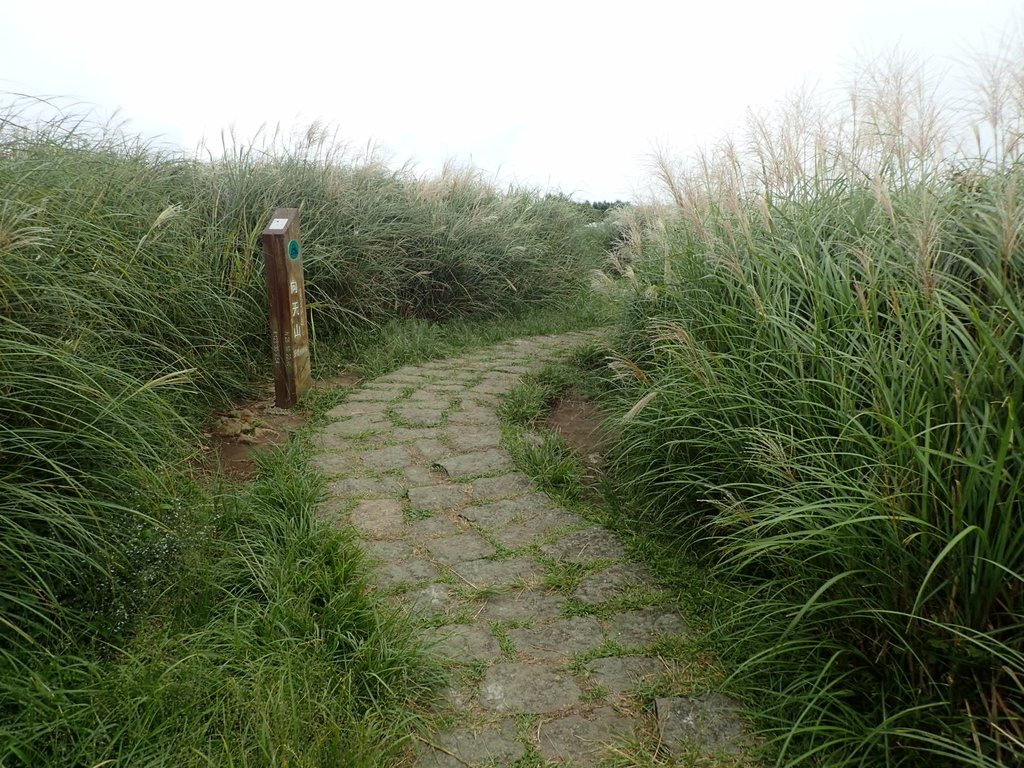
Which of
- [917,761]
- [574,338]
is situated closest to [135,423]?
[917,761]

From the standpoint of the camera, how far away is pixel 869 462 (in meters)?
2.03

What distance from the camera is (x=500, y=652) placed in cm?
210

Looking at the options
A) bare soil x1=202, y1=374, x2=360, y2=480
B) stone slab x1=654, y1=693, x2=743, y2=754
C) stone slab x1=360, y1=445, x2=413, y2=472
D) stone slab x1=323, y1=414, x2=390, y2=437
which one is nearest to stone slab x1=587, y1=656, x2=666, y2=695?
stone slab x1=654, y1=693, x2=743, y2=754

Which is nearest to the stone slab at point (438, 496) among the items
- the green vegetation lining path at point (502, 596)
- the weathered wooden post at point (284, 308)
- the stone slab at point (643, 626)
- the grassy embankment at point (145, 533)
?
the green vegetation lining path at point (502, 596)

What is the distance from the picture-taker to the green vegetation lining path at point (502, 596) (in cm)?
179

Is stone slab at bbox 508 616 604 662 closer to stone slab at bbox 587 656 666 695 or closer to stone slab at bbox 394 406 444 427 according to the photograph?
stone slab at bbox 587 656 666 695

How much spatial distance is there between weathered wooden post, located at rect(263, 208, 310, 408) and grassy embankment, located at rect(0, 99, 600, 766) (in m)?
0.29

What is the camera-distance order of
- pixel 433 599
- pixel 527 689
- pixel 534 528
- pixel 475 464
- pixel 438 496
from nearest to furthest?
1. pixel 527 689
2. pixel 433 599
3. pixel 534 528
4. pixel 438 496
5. pixel 475 464

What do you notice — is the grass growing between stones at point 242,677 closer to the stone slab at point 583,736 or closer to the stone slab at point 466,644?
the stone slab at point 466,644

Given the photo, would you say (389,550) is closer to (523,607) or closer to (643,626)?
Result: (523,607)

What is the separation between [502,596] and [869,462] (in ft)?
3.99

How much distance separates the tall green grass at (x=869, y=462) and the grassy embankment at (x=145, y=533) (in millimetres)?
1032

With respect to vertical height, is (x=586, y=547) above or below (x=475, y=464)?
below

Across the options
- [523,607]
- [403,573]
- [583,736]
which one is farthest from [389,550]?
[583,736]
